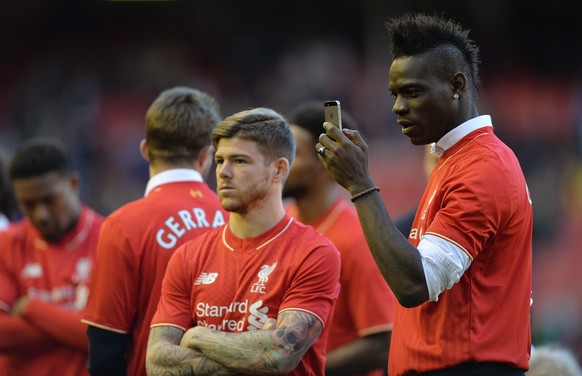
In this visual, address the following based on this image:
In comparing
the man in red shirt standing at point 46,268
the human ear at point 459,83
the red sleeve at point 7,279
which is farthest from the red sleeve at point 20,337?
the human ear at point 459,83

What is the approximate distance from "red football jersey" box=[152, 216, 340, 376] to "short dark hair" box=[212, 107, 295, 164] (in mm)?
298

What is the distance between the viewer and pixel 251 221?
410 cm

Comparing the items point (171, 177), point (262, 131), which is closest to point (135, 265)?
point (171, 177)

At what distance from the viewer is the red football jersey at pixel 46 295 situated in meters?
5.46

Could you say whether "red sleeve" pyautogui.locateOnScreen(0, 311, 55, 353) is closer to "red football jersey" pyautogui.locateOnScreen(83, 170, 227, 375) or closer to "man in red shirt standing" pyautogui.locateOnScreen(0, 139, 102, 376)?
"man in red shirt standing" pyautogui.locateOnScreen(0, 139, 102, 376)

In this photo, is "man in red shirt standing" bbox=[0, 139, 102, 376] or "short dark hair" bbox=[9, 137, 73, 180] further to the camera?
"short dark hair" bbox=[9, 137, 73, 180]

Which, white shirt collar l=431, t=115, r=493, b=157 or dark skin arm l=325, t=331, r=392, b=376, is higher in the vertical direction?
white shirt collar l=431, t=115, r=493, b=157

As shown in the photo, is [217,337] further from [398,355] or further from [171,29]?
[171,29]

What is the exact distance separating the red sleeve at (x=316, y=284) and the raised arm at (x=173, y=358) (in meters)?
0.36

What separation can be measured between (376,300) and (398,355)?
4.66 ft

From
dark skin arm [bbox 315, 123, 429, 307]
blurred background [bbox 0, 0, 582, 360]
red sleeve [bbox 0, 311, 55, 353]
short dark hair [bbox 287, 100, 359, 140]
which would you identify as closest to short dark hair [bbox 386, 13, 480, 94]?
dark skin arm [bbox 315, 123, 429, 307]

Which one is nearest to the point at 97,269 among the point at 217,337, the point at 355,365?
the point at 217,337

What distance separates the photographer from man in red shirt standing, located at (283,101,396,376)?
5141 mm

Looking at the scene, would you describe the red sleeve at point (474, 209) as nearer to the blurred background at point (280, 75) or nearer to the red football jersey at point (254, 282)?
the red football jersey at point (254, 282)
